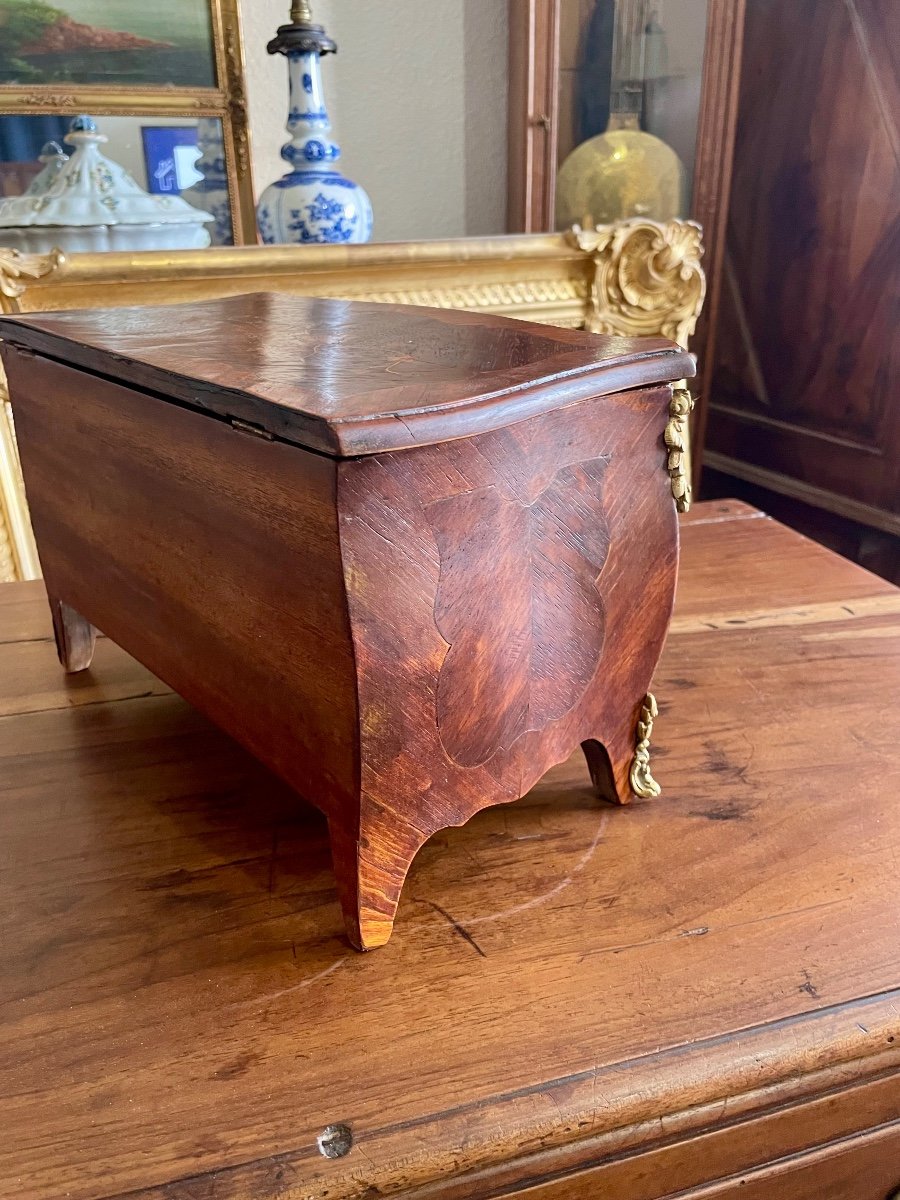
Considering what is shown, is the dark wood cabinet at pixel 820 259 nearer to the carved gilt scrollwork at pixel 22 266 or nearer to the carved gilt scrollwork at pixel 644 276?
the carved gilt scrollwork at pixel 644 276

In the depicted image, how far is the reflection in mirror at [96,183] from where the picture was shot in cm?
140

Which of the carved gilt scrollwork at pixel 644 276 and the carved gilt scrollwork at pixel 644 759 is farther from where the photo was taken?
the carved gilt scrollwork at pixel 644 276

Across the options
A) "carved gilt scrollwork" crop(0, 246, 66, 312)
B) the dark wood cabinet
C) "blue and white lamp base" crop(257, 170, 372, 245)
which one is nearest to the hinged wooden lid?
"carved gilt scrollwork" crop(0, 246, 66, 312)

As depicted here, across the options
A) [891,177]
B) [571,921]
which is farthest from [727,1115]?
[891,177]

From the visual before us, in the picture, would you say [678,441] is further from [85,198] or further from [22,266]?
[85,198]

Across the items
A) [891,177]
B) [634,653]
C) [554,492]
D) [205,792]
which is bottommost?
[205,792]

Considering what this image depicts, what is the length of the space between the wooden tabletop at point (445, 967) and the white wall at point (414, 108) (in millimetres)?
1311

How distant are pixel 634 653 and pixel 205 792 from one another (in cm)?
33

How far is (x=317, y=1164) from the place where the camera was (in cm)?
43

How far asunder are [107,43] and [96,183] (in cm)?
21

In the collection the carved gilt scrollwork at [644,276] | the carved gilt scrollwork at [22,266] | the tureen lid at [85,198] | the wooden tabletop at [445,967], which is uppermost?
the tureen lid at [85,198]

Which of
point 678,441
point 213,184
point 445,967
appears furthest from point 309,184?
point 445,967

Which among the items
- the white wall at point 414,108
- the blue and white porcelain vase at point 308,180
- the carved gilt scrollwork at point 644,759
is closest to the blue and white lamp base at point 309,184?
the blue and white porcelain vase at point 308,180

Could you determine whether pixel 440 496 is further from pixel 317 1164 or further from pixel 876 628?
pixel 876 628
